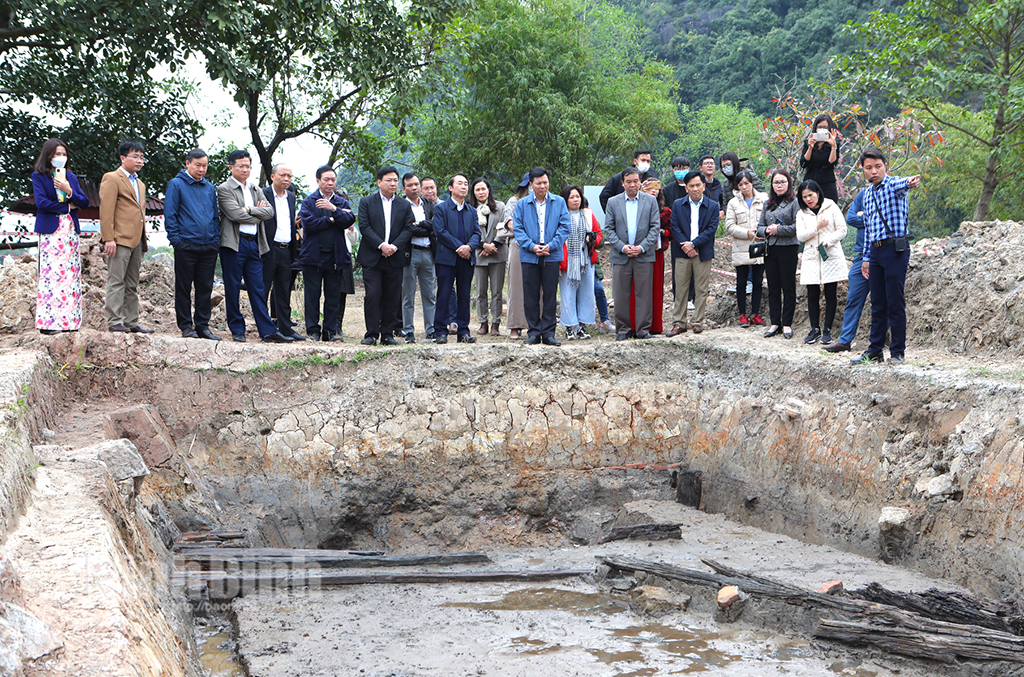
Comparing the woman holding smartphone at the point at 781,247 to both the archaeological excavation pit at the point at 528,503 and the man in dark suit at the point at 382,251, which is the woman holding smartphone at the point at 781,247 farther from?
the man in dark suit at the point at 382,251

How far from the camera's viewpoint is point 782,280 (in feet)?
28.3

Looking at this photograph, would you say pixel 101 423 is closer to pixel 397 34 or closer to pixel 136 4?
pixel 136 4

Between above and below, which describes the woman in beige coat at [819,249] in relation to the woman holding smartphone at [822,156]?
below

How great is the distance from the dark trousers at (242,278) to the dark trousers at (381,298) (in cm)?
108

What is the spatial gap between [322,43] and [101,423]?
724cm

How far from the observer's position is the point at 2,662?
2273mm

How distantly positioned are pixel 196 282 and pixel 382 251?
6.29 feet

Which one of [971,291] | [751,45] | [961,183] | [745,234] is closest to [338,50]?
[745,234]

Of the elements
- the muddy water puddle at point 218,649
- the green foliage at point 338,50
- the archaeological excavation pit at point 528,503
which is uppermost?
the green foliage at point 338,50

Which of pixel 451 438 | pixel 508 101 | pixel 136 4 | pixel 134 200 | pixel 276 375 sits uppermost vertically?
pixel 508 101

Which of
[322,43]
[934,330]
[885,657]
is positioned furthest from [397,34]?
[885,657]

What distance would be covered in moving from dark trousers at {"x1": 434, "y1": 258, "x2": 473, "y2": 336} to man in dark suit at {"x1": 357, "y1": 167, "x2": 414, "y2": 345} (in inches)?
19.2

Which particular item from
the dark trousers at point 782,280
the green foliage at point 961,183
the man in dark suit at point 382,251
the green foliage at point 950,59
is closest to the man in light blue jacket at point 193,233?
the man in dark suit at point 382,251

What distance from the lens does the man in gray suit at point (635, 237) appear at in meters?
8.77
